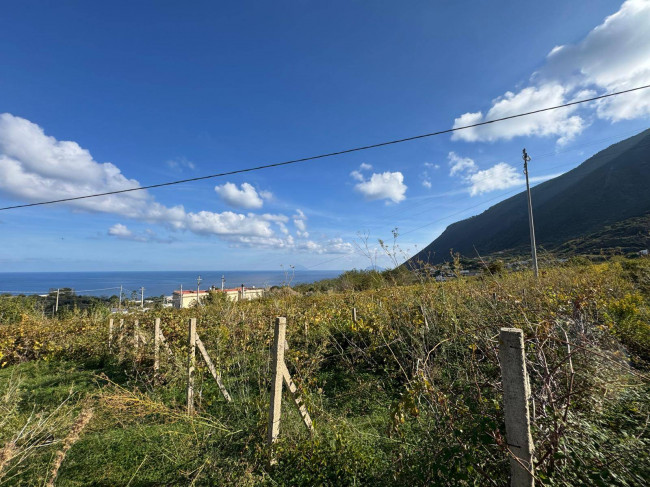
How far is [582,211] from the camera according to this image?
38250 millimetres

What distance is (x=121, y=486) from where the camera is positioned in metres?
2.15

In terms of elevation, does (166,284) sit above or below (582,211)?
below

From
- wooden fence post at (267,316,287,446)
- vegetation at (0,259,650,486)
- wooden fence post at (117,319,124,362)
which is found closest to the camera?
vegetation at (0,259,650,486)

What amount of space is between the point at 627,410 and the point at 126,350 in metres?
7.02

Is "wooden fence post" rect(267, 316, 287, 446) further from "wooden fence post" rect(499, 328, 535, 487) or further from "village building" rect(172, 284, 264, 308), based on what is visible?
"village building" rect(172, 284, 264, 308)

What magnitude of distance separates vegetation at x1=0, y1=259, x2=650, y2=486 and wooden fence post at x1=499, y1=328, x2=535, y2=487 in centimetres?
9

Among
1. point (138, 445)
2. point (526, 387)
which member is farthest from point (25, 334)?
point (526, 387)

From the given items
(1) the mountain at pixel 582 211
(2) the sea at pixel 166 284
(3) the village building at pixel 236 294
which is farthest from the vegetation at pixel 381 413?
(1) the mountain at pixel 582 211

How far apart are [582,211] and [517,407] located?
51638 mm

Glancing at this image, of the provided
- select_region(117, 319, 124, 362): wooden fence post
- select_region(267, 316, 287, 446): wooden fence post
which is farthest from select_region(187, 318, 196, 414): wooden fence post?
select_region(117, 319, 124, 362): wooden fence post

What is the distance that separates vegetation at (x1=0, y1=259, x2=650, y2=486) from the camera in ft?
4.20

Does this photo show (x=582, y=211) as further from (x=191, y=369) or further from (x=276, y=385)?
(x=191, y=369)

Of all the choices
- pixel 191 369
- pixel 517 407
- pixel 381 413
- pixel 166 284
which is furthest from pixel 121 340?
pixel 166 284

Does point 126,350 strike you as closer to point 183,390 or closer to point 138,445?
point 183,390
